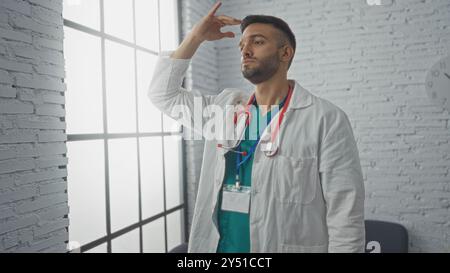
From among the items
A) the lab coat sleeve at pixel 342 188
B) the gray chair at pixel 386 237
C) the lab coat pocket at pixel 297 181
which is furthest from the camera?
the gray chair at pixel 386 237

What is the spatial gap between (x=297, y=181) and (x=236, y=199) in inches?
A: 11.1

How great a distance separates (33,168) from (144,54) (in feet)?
5.05

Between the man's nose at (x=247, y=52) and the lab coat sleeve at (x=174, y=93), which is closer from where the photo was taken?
the man's nose at (x=247, y=52)

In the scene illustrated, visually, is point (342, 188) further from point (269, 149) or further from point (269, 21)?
point (269, 21)

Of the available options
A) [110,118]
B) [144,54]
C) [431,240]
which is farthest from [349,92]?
[110,118]

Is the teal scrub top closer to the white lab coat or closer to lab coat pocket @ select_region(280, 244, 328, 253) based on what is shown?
the white lab coat

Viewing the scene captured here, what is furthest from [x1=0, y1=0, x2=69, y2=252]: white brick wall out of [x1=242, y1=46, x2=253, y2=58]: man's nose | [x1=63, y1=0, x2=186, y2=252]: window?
[x1=242, y1=46, x2=253, y2=58]: man's nose

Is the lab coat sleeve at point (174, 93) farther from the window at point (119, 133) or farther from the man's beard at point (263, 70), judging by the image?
the window at point (119, 133)

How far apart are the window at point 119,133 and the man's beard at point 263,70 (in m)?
1.23

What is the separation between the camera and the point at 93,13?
2469mm

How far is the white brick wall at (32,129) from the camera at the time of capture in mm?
1698

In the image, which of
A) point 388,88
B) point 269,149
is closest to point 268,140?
point 269,149

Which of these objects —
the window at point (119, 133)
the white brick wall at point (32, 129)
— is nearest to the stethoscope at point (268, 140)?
the white brick wall at point (32, 129)
